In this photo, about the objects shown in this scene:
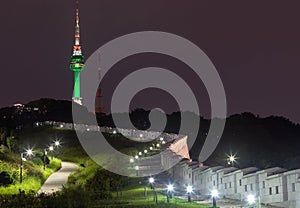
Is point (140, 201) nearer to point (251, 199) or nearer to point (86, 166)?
point (251, 199)

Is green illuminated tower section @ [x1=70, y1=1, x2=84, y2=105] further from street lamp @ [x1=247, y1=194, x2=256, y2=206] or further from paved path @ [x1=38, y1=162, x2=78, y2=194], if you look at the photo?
street lamp @ [x1=247, y1=194, x2=256, y2=206]

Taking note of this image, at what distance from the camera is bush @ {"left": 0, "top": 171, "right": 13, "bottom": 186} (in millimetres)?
36000

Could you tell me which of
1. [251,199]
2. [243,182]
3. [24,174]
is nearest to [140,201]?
[243,182]

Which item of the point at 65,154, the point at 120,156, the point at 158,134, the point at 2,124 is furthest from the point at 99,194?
the point at 2,124

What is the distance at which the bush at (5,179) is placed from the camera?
3600cm

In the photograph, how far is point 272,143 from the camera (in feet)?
295

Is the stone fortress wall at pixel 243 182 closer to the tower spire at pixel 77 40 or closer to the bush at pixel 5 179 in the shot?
the bush at pixel 5 179

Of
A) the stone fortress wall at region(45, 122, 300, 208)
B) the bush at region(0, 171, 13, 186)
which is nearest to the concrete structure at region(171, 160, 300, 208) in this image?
the stone fortress wall at region(45, 122, 300, 208)

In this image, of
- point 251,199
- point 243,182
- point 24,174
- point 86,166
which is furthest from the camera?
point 86,166

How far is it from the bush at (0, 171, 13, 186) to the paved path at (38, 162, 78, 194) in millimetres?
1864

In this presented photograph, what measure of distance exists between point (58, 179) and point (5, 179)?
7546 mm

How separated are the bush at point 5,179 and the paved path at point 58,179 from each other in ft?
6.12

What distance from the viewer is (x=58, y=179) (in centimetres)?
4350

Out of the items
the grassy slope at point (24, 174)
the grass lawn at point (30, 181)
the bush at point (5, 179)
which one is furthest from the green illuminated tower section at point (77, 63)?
the bush at point (5, 179)
